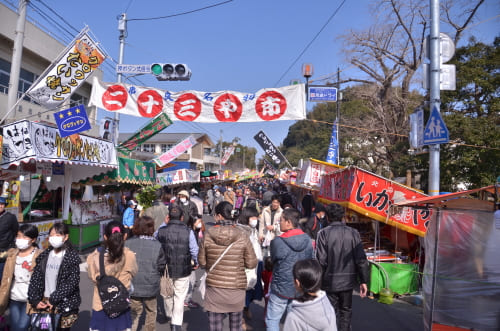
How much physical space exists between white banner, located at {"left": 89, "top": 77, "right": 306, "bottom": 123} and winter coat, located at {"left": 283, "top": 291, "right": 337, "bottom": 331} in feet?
22.4

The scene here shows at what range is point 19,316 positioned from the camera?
12.4 feet

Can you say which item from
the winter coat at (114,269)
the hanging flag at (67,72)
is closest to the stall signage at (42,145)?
the hanging flag at (67,72)

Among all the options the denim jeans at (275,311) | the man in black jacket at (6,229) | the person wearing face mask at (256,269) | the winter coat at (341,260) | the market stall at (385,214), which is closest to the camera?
the denim jeans at (275,311)

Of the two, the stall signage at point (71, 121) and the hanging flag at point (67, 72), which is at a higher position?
the hanging flag at point (67, 72)

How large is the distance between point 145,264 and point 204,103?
593 cm

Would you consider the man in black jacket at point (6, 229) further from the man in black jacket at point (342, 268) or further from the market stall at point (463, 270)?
the market stall at point (463, 270)

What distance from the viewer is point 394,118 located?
45.4 feet

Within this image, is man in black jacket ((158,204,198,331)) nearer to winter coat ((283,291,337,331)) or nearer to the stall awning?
winter coat ((283,291,337,331))

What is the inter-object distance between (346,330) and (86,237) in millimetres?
8010

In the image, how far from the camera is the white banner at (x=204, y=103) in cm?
888

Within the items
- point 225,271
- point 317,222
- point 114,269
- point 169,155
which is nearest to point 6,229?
point 114,269

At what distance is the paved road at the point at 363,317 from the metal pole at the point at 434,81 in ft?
7.05

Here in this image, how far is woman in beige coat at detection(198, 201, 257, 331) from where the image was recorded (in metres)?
3.61

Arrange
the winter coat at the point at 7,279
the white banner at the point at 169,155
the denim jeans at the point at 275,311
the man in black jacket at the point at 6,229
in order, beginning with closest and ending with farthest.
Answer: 1. the winter coat at the point at 7,279
2. the denim jeans at the point at 275,311
3. the man in black jacket at the point at 6,229
4. the white banner at the point at 169,155
